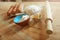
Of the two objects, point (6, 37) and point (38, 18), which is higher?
point (38, 18)

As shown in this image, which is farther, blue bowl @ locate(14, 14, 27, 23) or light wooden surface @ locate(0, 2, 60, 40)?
blue bowl @ locate(14, 14, 27, 23)

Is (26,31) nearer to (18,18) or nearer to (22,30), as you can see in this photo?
(22,30)

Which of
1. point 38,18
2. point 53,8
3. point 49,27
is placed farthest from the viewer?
point 53,8

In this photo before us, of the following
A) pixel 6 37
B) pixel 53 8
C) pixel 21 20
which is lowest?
pixel 6 37

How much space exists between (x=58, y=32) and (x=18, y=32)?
0.29m

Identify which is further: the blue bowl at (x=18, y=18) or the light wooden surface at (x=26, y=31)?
the blue bowl at (x=18, y=18)

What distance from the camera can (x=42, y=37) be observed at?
1.07 metres

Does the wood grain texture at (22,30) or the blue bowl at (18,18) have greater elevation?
the blue bowl at (18,18)

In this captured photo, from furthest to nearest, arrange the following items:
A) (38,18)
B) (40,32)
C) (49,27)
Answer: (38,18)
(40,32)
(49,27)

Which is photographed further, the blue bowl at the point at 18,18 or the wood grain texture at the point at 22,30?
the blue bowl at the point at 18,18

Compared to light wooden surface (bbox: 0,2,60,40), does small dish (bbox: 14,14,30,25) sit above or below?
above

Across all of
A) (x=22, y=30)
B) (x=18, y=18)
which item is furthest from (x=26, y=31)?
(x=18, y=18)

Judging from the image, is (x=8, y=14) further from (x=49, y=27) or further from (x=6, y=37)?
(x=49, y=27)

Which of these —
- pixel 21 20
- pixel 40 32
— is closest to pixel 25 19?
pixel 21 20
